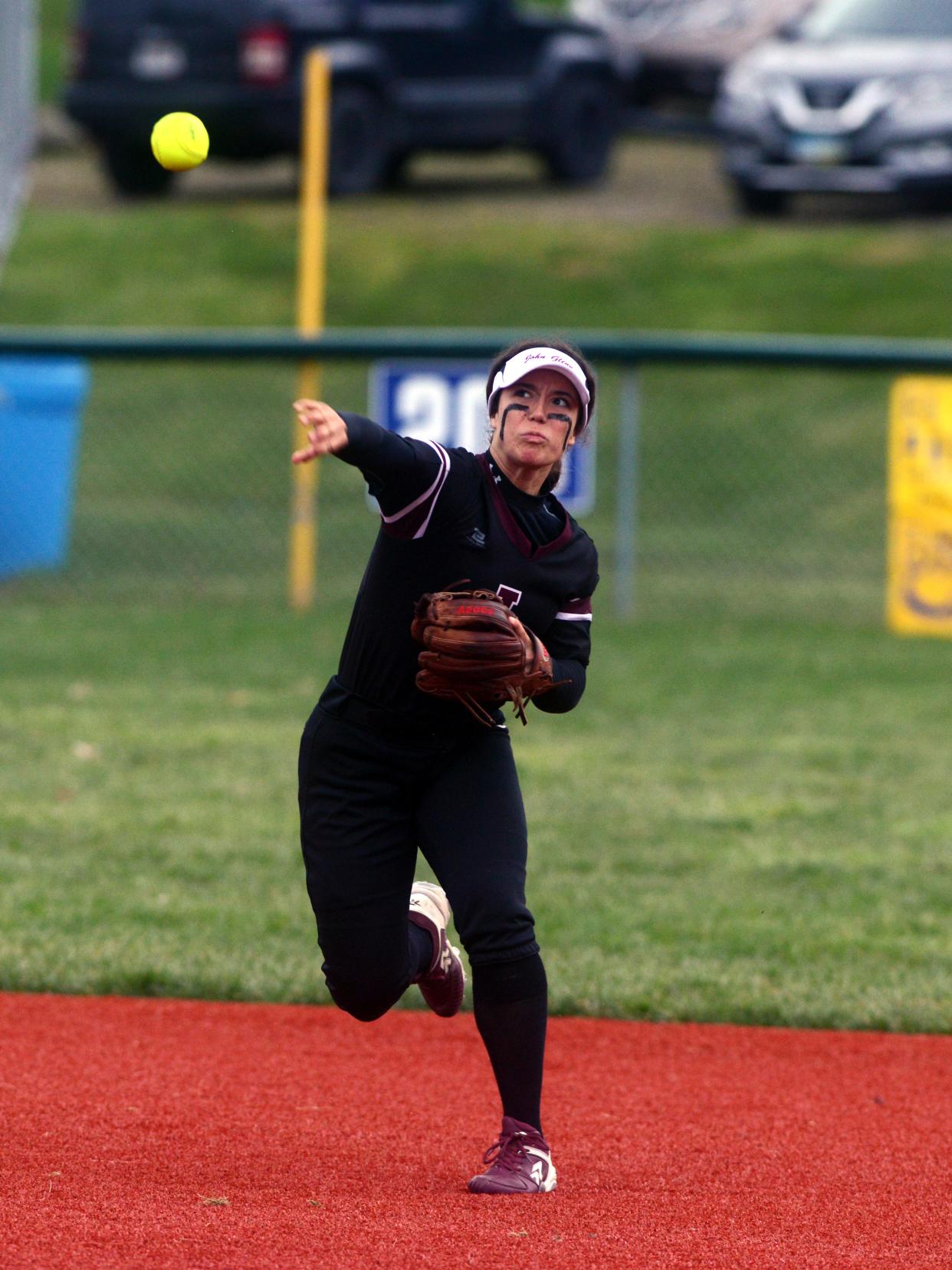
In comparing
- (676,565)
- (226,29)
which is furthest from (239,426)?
(676,565)

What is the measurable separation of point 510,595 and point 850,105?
47.2ft

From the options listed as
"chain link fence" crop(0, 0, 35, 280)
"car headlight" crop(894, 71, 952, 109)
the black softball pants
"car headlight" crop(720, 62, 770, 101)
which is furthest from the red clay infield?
"car headlight" crop(720, 62, 770, 101)

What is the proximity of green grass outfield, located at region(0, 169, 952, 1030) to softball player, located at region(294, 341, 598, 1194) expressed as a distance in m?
1.67

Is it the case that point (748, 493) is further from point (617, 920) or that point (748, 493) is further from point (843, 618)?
point (617, 920)

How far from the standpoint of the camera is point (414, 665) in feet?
13.9

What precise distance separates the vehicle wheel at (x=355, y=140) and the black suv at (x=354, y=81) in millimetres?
17

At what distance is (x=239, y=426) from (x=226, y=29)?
3.61m

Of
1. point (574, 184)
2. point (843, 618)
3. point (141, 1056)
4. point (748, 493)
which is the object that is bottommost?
point (141, 1056)

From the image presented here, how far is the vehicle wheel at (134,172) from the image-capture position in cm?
2038

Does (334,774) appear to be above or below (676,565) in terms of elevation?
below

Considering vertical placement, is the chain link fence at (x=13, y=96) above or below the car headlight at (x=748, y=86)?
below

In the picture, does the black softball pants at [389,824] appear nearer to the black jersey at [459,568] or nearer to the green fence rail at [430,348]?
the black jersey at [459,568]

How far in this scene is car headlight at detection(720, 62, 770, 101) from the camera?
1783 centimetres

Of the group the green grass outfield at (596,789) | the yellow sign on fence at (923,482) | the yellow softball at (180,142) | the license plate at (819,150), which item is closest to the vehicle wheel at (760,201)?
the license plate at (819,150)
